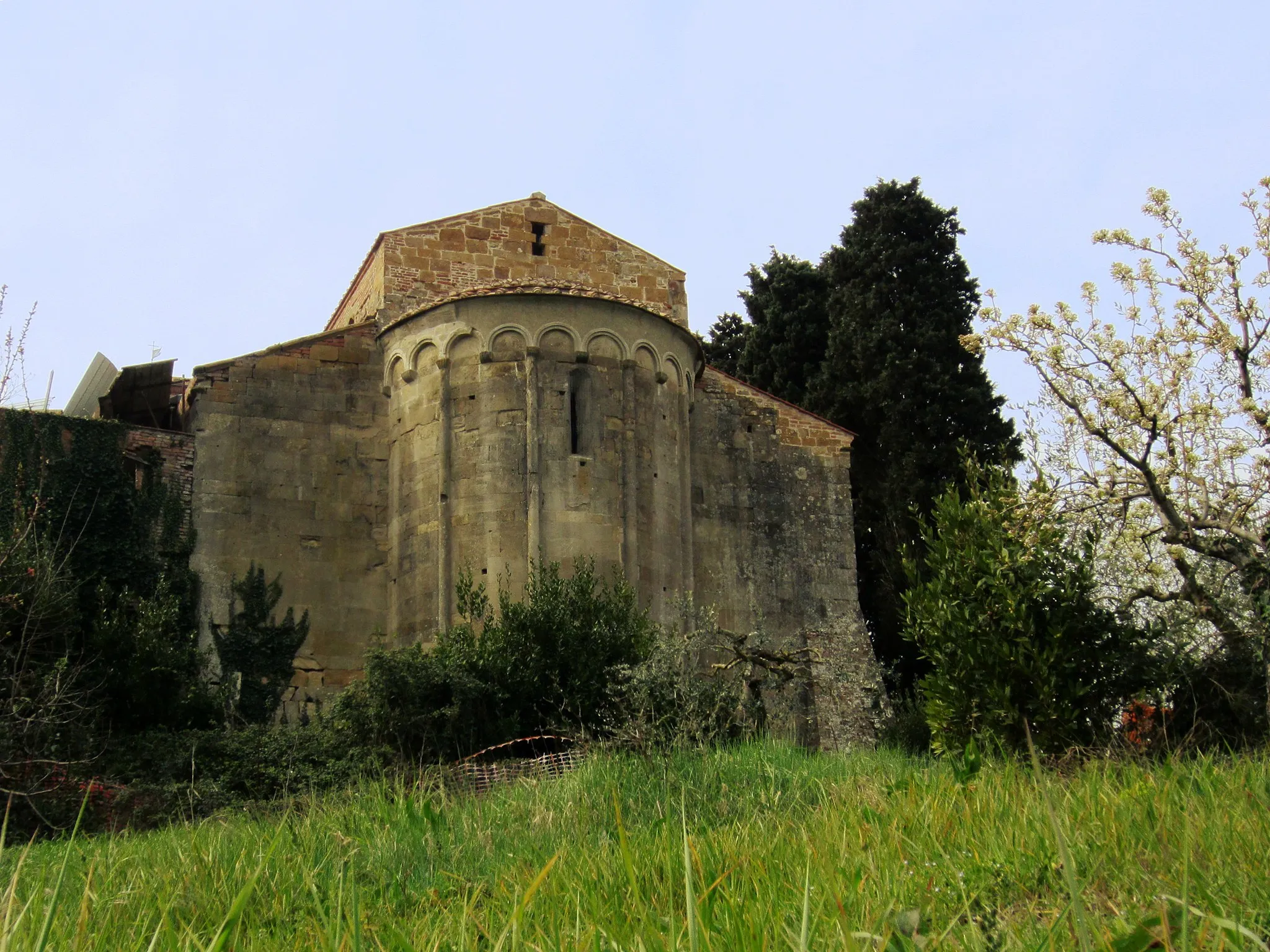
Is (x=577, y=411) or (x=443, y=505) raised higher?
(x=577, y=411)

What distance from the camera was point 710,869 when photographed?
623cm

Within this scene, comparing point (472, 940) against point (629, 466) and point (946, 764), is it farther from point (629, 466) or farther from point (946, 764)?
point (629, 466)

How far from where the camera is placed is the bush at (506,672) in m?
14.9

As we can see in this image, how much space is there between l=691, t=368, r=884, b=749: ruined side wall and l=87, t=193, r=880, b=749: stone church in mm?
37

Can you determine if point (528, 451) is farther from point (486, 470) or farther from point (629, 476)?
point (629, 476)

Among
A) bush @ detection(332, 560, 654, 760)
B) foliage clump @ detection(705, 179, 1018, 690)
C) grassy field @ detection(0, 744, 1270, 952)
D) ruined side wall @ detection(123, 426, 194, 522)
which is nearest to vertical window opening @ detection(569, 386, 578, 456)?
bush @ detection(332, 560, 654, 760)

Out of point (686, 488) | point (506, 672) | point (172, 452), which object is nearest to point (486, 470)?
point (686, 488)

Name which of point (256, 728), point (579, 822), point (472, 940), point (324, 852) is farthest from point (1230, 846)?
point (256, 728)

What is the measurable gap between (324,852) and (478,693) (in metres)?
7.46

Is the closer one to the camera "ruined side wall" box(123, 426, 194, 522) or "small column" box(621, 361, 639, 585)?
"small column" box(621, 361, 639, 585)

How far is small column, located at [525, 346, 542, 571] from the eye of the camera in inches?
683

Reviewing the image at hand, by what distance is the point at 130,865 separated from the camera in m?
7.73

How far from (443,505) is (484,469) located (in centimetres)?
70

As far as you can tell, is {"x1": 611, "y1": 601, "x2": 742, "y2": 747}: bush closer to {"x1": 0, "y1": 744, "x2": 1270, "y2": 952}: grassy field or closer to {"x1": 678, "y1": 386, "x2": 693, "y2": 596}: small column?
{"x1": 678, "y1": 386, "x2": 693, "y2": 596}: small column
